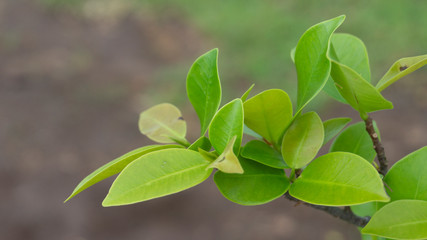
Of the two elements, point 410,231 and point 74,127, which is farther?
point 74,127

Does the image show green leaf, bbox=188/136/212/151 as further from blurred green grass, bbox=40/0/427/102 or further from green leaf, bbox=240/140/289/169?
blurred green grass, bbox=40/0/427/102

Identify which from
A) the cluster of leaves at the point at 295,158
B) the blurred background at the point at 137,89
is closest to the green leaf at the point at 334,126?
the cluster of leaves at the point at 295,158

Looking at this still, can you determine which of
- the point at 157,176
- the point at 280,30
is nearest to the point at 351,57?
the point at 157,176

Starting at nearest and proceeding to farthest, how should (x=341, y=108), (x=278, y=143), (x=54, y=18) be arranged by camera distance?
(x=278, y=143) → (x=341, y=108) → (x=54, y=18)

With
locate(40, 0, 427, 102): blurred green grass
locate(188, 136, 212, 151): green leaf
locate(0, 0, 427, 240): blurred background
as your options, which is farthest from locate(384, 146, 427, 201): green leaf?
locate(40, 0, 427, 102): blurred green grass

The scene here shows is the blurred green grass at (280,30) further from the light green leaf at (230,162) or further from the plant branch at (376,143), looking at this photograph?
the light green leaf at (230,162)

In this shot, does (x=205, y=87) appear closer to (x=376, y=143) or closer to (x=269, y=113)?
(x=269, y=113)

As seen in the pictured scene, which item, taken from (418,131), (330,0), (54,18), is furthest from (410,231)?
(54,18)

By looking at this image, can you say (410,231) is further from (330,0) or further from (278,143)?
(330,0)
